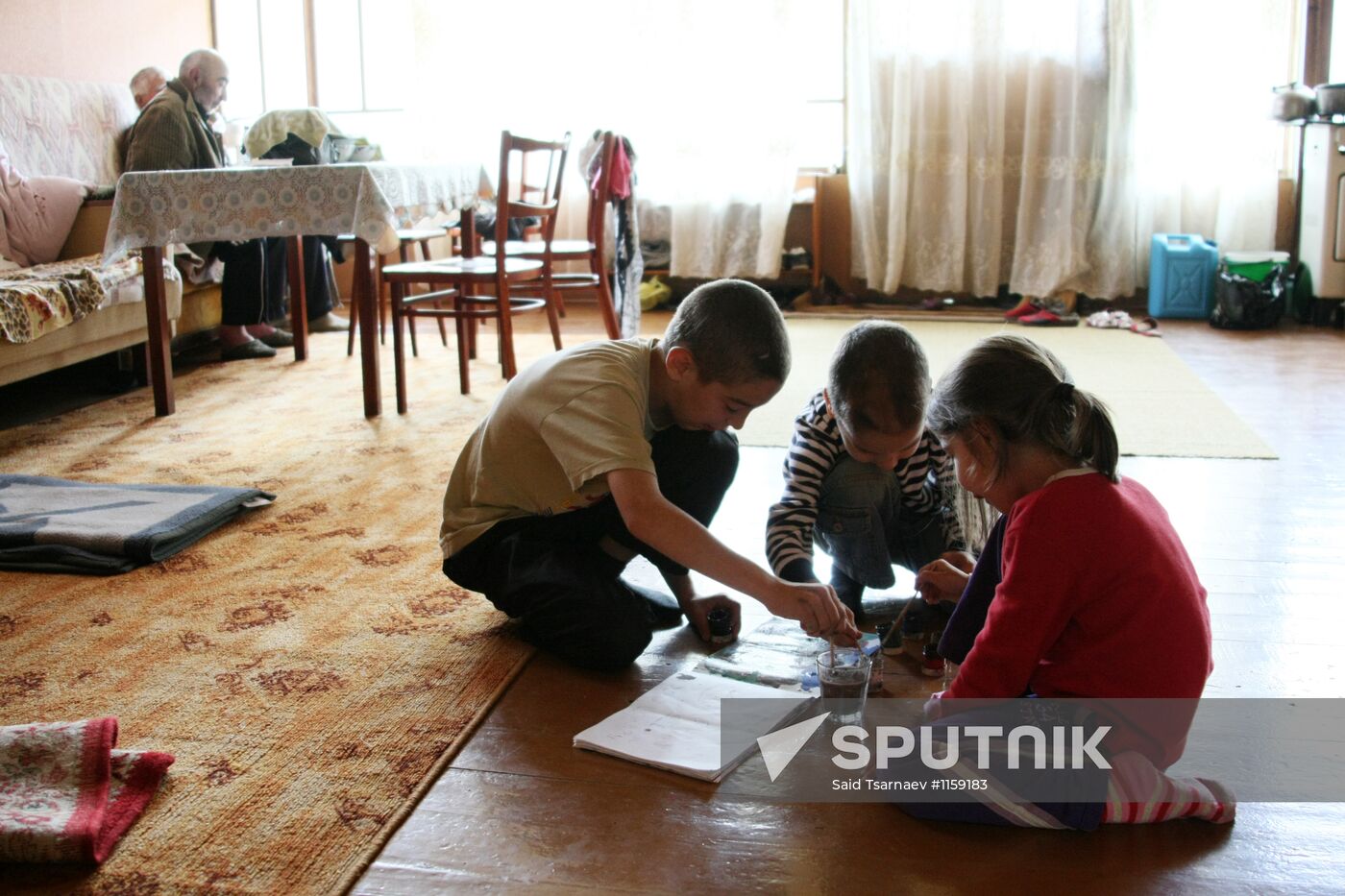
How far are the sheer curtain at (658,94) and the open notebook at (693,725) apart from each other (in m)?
4.06

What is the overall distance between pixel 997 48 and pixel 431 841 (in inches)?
184

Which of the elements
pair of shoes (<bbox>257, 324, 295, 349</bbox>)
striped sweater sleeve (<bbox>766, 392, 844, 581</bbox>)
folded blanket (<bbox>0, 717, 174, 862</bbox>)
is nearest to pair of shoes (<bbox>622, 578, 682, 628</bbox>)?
striped sweater sleeve (<bbox>766, 392, 844, 581</bbox>)

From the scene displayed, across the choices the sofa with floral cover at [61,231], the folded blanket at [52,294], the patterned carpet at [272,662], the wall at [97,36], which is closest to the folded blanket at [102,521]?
the patterned carpet at [272,662]

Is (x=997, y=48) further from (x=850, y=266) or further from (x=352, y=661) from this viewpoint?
(x=352, y=661)

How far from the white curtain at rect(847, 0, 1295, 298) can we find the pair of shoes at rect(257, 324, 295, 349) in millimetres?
2509

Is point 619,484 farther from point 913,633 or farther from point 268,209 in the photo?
point 268,209

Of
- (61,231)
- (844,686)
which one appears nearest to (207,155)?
(61,231)

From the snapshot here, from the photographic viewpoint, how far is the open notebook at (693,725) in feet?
4.31

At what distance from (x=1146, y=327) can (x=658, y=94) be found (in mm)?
2363

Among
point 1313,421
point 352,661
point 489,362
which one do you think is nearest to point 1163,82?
point 1313,421

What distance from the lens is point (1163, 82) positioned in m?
4.91

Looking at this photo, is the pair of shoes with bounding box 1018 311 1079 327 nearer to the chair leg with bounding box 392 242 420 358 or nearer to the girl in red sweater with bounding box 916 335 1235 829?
the chair leg with bounding box 392 242 420 358

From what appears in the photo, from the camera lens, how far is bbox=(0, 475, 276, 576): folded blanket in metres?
2.04

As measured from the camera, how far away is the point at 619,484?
4.63ft
